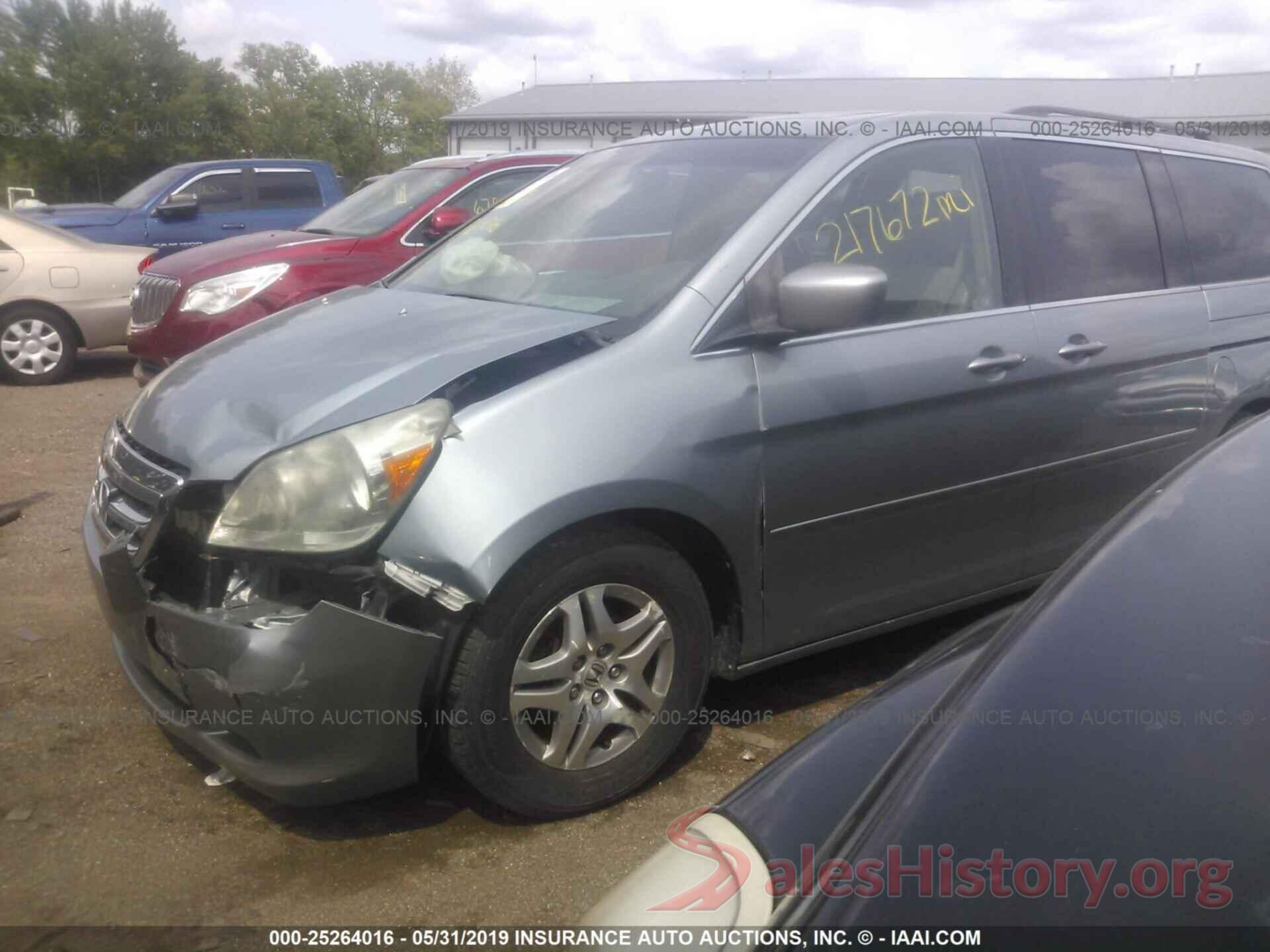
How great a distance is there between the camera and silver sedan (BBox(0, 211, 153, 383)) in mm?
8938

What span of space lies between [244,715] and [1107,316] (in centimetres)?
296

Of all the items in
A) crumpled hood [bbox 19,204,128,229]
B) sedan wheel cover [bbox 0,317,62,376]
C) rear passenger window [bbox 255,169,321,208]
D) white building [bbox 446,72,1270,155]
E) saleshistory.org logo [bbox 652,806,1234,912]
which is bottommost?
saleshistory.org logo [bbox 652,806,1234,912]

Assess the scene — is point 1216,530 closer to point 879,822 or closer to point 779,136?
point 879,822

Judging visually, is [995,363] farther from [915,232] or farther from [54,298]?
[54,298]

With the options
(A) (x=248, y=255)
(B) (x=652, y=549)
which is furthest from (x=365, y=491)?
(A) (x=248, y=255)

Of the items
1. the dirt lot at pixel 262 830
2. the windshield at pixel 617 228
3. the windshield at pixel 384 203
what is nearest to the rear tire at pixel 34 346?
the windshield at pixel 384 203

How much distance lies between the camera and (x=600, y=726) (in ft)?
9.29

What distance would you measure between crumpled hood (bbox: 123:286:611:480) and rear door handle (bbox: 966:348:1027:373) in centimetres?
120

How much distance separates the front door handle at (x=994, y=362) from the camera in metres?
3.39

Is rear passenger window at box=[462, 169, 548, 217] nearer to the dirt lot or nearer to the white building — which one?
the dirt lot

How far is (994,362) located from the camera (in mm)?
3428

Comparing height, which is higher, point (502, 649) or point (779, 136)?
point (779, 136)

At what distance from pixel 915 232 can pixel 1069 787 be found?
2.45 meters


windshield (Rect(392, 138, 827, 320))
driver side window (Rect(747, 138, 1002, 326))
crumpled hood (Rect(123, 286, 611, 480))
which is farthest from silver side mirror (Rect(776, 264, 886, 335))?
crumpled hood (Rect(123, 286, 611, 480))
